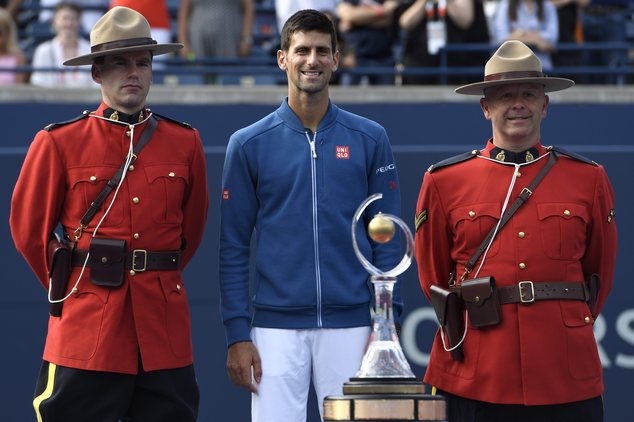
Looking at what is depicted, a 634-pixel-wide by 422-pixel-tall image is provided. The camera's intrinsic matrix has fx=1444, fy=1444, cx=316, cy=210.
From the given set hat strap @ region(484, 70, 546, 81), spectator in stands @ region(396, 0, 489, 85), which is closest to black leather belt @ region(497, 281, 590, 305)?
hat strap @ region(484, 70, 546, 81)

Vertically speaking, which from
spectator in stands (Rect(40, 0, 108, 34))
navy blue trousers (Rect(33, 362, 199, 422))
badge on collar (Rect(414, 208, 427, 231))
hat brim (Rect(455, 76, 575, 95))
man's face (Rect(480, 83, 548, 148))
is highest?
spectator in stands (Rect(40, 0, 108, 34))

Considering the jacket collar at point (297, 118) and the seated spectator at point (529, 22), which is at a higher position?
the seated spectator at point (529, 22)

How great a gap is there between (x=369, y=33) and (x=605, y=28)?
6.51ft

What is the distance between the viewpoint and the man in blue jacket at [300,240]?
20.2 feet

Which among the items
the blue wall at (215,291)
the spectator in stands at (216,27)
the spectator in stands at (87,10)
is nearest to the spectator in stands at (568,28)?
the blue wall at (215,291)

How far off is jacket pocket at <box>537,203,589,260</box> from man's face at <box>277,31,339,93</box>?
1085 millimetres

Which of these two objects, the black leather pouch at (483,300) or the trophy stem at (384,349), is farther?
the black leather pouch at (483,300)

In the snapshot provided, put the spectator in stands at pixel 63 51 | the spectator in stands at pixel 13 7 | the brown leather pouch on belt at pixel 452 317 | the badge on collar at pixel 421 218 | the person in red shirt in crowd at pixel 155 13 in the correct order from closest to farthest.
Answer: the brown leather pouch on belt at pixel 452 317 < the badge on collar at pixel 421 218 < the spectator in stands at pixel 63 51 < the person in red shirt in crowd at pixel 155 13 < the spectator in stands at pixel 13 7

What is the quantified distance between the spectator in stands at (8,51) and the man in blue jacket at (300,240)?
3.90m

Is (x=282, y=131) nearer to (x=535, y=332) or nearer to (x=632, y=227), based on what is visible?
(x=535, y=332)

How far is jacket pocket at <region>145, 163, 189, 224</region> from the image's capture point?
612 cm

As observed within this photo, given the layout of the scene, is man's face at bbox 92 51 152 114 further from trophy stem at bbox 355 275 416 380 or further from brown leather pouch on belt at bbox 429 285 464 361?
Result: trophy stem at bbox 355 275 416 380

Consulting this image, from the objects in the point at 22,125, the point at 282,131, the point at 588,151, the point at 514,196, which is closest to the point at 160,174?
the point at 282,131

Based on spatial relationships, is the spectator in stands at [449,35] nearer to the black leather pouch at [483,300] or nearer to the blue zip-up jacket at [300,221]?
the blue zip-up jacket at [300,221]
